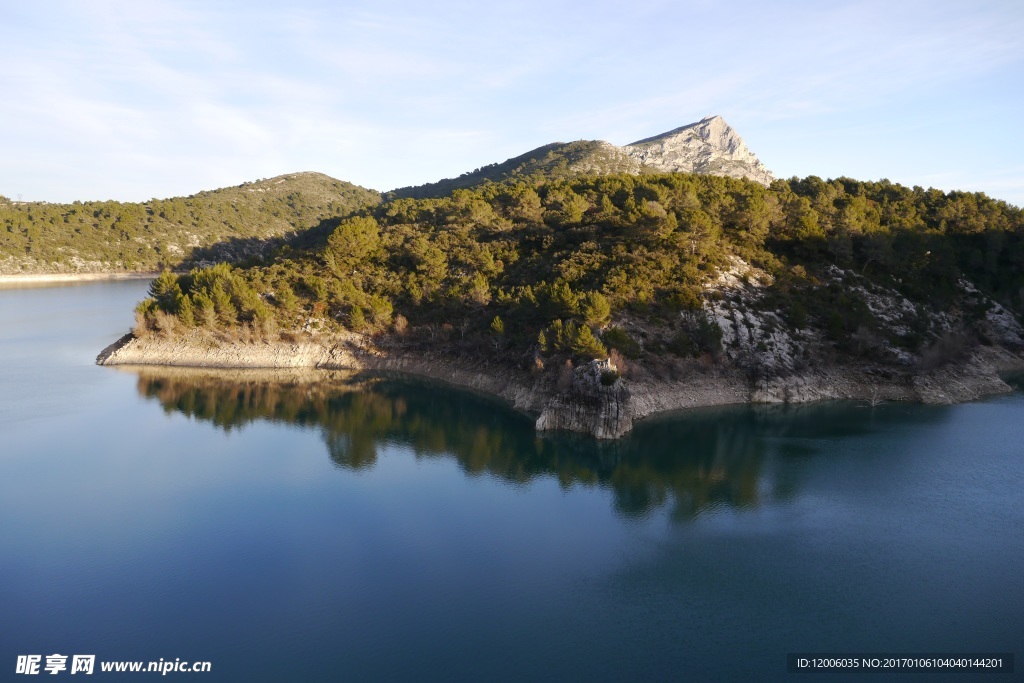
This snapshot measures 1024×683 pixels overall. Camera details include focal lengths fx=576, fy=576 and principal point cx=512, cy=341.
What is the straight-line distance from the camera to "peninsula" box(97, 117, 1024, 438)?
5359 centimetres

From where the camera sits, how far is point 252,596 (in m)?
25.8

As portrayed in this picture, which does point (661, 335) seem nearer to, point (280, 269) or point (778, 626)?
point (778, 626)

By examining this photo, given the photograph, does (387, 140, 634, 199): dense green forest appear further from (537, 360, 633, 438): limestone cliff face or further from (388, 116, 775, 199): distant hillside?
(537, 360, 633, 438): limestone cliff face

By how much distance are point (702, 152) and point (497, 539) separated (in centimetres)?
15038

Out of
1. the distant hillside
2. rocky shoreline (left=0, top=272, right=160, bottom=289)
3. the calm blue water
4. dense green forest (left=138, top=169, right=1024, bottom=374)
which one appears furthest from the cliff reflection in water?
rocky shoreline (left=0, top=272, right=160, bottom=289)

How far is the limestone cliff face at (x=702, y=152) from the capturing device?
14550 cm

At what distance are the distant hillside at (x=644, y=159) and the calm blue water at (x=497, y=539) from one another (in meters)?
95.4

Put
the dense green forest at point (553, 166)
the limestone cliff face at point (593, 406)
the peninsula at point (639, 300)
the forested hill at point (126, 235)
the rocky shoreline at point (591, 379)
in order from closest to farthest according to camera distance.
Answer: the limestone cliff face at point (593, 406), the rocky shoreline at point (591, 379), the peninsula at point (639, 300), the dense green forest at point (553, 166), the forested hill at point (126, 235)

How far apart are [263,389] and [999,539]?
2389 inches

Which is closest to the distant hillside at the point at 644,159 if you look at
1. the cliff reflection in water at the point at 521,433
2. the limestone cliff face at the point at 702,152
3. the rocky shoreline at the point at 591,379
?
the limestone cliff face at the point at 702,152

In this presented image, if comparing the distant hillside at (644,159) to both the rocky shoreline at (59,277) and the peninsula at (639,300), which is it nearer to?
the peninsula at (639,300)

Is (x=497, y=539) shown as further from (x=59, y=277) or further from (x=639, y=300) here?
(x=59, y=277)

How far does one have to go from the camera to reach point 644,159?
147 m

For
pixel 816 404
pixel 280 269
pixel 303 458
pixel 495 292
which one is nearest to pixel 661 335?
pixel 816 404
